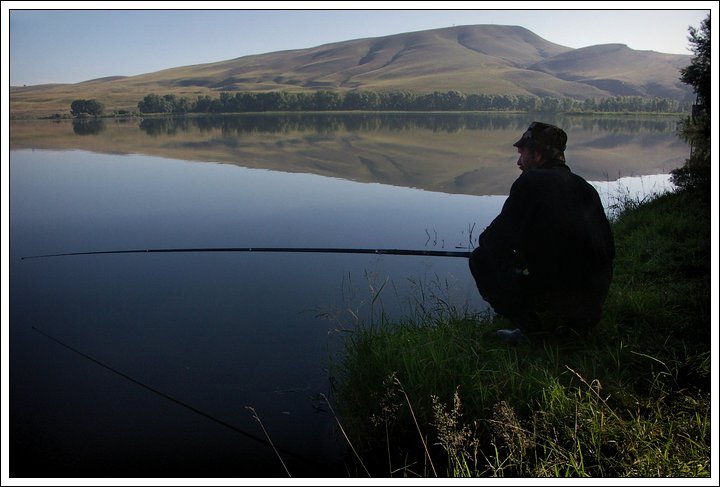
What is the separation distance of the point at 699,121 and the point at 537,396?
5.94 metres

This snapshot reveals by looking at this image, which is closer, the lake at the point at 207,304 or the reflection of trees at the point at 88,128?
the lake at the point at 207,304

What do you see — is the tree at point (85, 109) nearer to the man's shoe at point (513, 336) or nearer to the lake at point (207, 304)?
the lake at point (207, 304)

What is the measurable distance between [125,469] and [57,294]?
3691 millimetres

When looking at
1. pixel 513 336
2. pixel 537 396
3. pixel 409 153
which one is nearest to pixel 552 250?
pixel 513 336

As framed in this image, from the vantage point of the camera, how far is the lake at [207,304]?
3.66 metres

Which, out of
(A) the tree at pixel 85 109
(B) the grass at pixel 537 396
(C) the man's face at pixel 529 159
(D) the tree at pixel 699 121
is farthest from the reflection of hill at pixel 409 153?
(A) the tree at pixel 85 109

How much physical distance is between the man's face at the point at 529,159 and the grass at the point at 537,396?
1.30 meters

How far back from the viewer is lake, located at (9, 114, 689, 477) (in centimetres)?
366

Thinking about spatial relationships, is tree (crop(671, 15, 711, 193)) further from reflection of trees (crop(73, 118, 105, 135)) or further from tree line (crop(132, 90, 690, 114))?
tree line (crop(132, 90, 690, 114))

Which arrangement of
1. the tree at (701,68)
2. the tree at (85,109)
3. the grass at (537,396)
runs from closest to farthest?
the grass at (537,396) → the tree at (701,68) → the tree at (85,109)

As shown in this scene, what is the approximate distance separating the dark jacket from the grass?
299mm

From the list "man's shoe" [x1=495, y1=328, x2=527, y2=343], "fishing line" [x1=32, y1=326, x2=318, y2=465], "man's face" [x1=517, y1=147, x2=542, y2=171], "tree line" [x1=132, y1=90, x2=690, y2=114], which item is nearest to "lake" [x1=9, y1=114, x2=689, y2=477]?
"fishing line" [x1=32, y1=326, x2=318, y2=465]

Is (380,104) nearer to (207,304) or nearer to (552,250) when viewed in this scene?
(207,304)

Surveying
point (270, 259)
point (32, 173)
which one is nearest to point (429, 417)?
point (270, 259)
